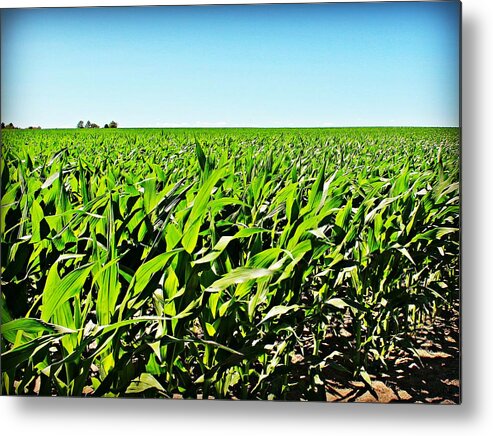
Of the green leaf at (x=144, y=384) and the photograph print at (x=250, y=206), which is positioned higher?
the photograph print at (x=250, y=206)

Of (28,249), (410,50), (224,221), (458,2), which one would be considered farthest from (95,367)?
(458,2)

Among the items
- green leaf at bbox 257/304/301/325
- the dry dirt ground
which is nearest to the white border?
the dry dirt ground

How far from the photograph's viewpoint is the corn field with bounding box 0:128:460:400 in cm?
229

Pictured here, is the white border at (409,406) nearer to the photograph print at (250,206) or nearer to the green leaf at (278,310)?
the photograph print at (250,206)

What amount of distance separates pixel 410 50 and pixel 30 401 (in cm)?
162

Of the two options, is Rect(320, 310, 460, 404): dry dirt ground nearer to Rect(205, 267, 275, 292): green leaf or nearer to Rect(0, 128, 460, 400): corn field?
Rect(0, 128, 460, 400): corn field

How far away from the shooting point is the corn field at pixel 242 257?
2295mm

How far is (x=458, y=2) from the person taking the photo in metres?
2.26

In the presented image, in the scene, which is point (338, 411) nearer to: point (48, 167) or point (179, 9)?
point (48, 167)

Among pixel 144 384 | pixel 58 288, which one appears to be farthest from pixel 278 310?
pixel 58 288

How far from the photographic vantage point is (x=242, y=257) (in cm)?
232

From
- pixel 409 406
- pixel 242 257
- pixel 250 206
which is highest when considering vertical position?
pixel 250 206

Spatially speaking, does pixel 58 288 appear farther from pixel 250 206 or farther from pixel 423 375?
pixel 423 375

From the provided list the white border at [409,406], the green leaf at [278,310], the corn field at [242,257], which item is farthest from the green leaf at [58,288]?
the green leaf at [278,310]
